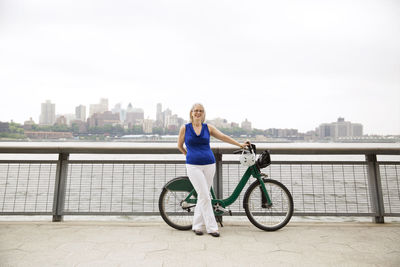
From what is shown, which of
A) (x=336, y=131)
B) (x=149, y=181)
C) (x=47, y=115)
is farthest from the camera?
(x=47, y=115)

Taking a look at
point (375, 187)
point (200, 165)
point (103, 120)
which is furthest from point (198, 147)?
point (103, 120)

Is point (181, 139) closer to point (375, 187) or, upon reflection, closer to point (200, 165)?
point (200, 165)

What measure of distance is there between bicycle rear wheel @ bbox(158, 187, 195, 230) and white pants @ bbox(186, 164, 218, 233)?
0.67ft

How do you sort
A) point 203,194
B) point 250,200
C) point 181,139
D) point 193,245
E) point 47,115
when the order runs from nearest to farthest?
point 193,245
point 203,194
point 181,139
point 250,200
point 47,115

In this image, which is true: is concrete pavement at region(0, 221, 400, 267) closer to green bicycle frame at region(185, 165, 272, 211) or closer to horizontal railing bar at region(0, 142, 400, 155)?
green bicycle frame at region(185, 165, 272, 211)

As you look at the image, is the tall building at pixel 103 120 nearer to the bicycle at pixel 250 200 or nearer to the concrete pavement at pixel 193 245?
the concrete pavement at pixel 193 245

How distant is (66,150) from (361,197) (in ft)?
14.0

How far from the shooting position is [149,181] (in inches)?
136

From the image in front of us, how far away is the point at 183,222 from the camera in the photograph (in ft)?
10.1

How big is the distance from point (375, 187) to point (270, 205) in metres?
1.63

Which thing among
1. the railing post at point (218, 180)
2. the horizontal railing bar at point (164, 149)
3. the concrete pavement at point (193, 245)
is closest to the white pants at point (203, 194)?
the concrete pavement at point (193, 245)

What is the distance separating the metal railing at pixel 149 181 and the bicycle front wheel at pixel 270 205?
214 mm

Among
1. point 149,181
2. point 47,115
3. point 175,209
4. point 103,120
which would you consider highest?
point 47,115

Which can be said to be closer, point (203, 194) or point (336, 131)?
point (203, 194)
